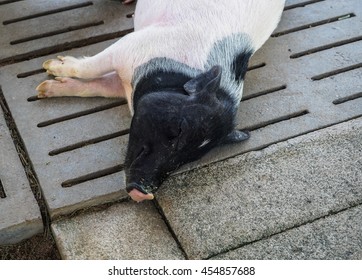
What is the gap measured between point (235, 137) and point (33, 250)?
92cm

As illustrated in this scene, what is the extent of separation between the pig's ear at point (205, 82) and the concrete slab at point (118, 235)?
19.8 inches

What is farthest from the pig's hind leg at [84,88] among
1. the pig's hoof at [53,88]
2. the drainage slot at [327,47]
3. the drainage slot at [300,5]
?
the drainage slot at [300,5]

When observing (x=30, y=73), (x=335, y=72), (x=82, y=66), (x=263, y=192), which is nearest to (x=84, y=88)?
(x=82, y=66)

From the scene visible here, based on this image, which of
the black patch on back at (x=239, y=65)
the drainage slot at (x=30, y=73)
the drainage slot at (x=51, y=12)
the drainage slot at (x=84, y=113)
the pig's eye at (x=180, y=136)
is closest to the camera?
the pig's eye at (x=180, y=136)

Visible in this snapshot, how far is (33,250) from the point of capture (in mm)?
2527

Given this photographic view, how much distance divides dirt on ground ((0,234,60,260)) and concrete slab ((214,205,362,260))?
647 millimetres

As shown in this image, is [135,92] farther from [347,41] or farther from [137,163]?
[347,41]

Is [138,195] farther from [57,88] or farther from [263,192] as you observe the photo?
[57,88]

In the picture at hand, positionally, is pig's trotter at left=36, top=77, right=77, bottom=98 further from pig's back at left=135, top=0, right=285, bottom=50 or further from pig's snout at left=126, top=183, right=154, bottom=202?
pig's snout at left=126, top=183, right=154, bottom=202

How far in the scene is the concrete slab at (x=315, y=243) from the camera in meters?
2.43

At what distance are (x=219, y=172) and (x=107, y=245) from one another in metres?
0.58

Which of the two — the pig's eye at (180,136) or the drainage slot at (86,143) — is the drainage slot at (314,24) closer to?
the drainage slot at (86,143)

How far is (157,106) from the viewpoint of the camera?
244cm
